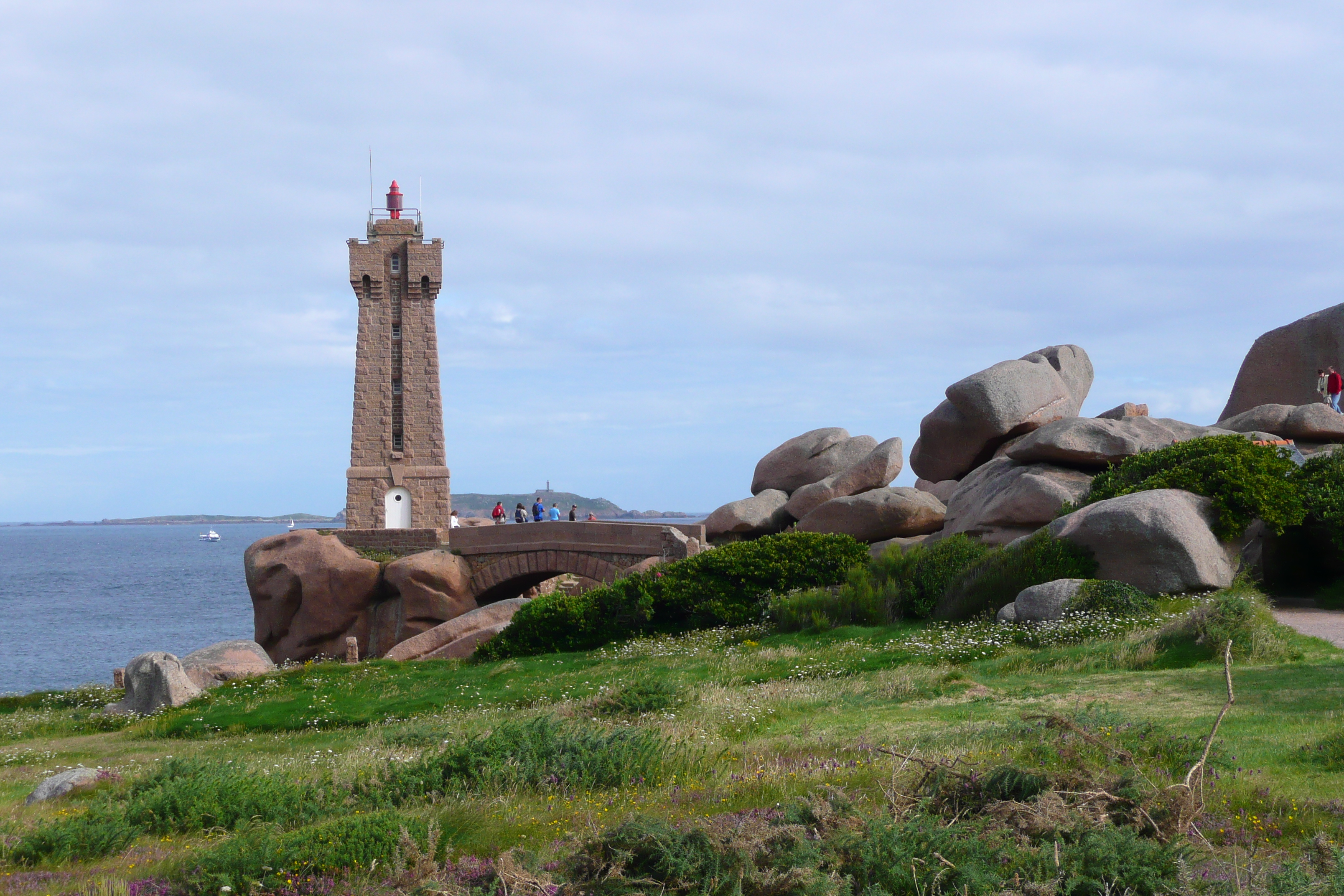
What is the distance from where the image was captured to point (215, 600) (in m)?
68.4

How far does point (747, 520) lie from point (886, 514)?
5.28 meters

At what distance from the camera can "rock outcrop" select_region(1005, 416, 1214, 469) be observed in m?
21.4

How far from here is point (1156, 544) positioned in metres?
16.0

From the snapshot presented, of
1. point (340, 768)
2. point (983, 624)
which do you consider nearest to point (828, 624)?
point (983, 624)

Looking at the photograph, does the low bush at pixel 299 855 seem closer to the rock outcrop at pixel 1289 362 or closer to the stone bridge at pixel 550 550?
the stone bridge at pixel 550 550

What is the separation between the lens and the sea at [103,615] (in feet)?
133

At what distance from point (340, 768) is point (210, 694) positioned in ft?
34.0

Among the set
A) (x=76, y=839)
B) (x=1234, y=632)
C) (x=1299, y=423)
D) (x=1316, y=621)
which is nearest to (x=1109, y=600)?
(x=1234, y=632)

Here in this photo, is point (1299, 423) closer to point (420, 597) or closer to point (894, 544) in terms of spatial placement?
point (894, 544)

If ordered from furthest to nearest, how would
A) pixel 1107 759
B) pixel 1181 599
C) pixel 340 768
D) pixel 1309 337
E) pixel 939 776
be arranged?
1. pixel 1309 337
2. pixel 1181 599
3. pixel 340 768
4. pixel 1107 759
5. pixel 939 776

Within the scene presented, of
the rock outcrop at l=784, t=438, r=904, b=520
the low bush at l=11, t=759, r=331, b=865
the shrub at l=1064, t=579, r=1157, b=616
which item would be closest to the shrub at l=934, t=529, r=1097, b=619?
the shrub at l=1064, t=579, r=1157, b=616

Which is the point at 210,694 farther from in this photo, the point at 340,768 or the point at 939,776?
the point at 939,776

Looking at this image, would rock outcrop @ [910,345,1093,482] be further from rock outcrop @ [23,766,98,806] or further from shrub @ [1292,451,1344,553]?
rock outcrop @ [23,766,98,806]

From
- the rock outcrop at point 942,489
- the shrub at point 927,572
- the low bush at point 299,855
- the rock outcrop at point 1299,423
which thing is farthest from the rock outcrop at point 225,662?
the rock outcrop at point 1299,423
